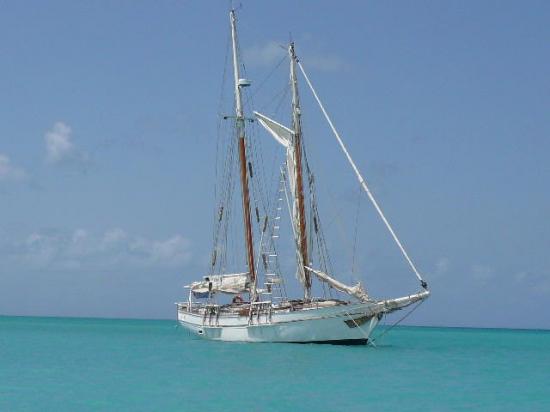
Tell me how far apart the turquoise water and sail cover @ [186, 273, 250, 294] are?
6496mm

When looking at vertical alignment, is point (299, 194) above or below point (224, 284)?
above

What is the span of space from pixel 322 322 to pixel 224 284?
43.0ft

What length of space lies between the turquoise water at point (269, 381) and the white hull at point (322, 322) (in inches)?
31.5

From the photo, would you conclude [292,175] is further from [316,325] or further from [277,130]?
[316,325]

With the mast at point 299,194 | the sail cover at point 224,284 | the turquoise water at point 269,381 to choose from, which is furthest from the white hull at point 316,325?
the sail cover at point 224,284

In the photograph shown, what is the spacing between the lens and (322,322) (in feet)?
197

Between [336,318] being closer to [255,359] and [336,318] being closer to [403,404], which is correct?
[255,359]

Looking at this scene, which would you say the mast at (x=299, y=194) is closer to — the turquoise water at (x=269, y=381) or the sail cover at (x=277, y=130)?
the sail cover at (x=277, y=130)

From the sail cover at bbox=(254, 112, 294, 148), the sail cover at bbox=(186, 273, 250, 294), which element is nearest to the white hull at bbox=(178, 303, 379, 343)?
the sail cover at bbox=(186, 273, 250, 294)

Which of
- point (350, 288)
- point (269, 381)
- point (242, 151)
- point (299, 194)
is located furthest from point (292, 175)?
point (269, 381)

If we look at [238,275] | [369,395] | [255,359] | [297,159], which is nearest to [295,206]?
[297,159]

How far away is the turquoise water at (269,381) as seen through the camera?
3650 centimetres

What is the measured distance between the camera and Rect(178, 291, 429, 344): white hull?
5941 centimetres

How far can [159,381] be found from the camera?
1727 inches
